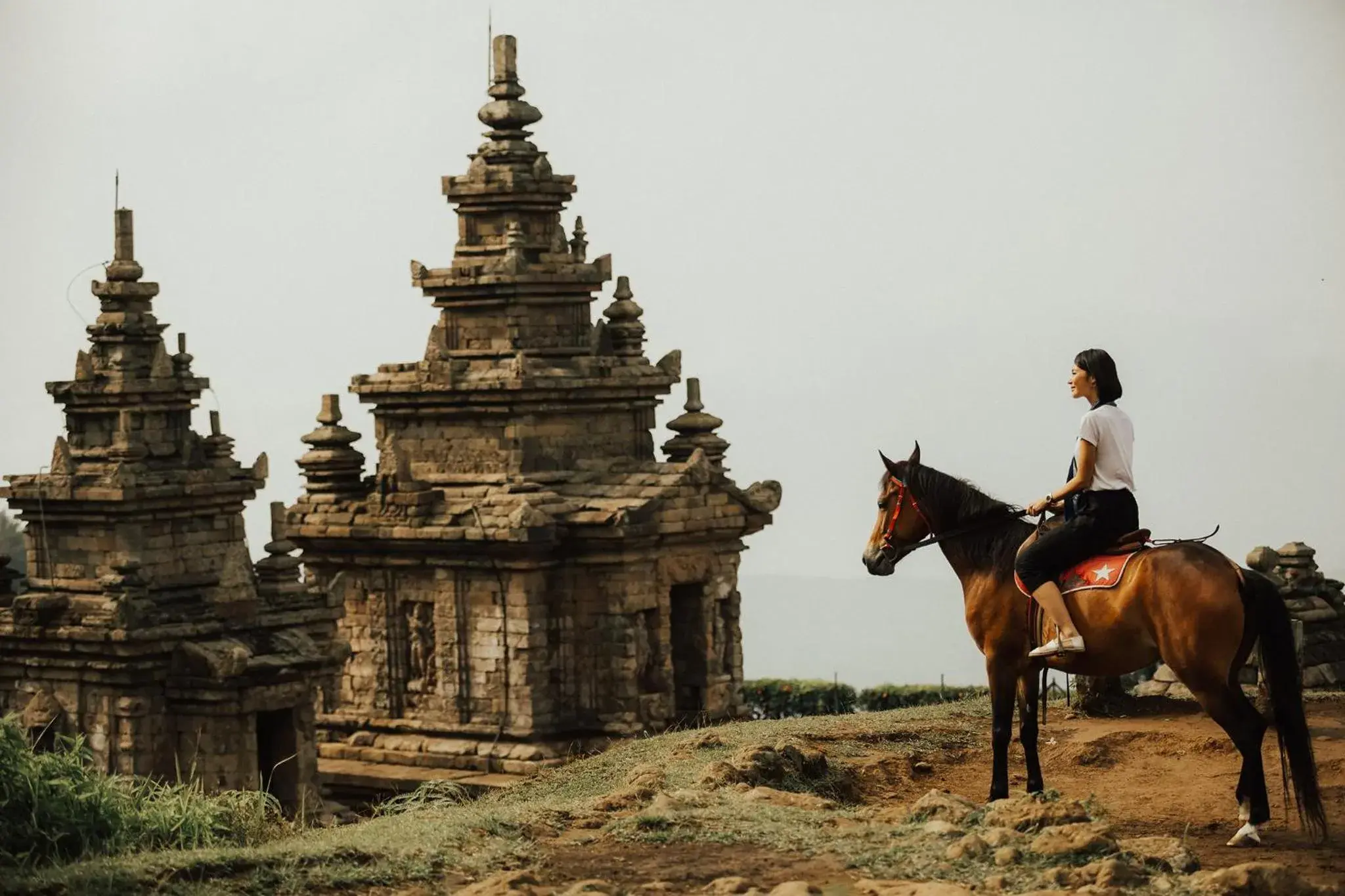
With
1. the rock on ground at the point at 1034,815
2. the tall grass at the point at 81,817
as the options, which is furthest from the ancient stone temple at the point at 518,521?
the rock on ground at the point at 1034,815

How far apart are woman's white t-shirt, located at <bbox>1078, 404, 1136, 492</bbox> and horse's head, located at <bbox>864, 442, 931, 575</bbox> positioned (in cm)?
169

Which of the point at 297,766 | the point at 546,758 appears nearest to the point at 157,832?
the point at 297,766

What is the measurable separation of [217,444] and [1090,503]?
16.2 metres

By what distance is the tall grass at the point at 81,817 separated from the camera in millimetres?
18188

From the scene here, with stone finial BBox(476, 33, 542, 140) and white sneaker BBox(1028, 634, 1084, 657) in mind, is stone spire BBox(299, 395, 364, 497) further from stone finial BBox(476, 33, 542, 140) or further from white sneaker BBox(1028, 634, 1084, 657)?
white sneaker BBox(1028, 634, 1084, 657)

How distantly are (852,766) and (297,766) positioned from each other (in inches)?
398

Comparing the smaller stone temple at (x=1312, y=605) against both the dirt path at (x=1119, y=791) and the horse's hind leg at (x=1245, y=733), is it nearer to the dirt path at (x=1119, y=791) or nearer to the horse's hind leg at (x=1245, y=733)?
the dirt path at (x=1119, y=791)

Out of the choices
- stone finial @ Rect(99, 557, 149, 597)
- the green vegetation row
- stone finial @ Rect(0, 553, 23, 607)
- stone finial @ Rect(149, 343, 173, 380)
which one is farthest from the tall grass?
the green vegetation row

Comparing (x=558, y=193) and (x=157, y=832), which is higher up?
(x=558, y=193)

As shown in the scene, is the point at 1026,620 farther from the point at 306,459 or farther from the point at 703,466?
the point at 306,459

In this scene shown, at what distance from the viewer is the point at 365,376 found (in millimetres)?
34188

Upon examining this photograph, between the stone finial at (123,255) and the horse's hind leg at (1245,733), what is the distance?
686 inches

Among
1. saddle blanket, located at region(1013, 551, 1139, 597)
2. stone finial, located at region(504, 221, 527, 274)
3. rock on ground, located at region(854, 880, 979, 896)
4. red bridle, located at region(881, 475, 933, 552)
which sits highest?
stone finial, located at region(504, 221, 527, 274)

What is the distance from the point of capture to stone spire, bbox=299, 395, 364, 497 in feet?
112
